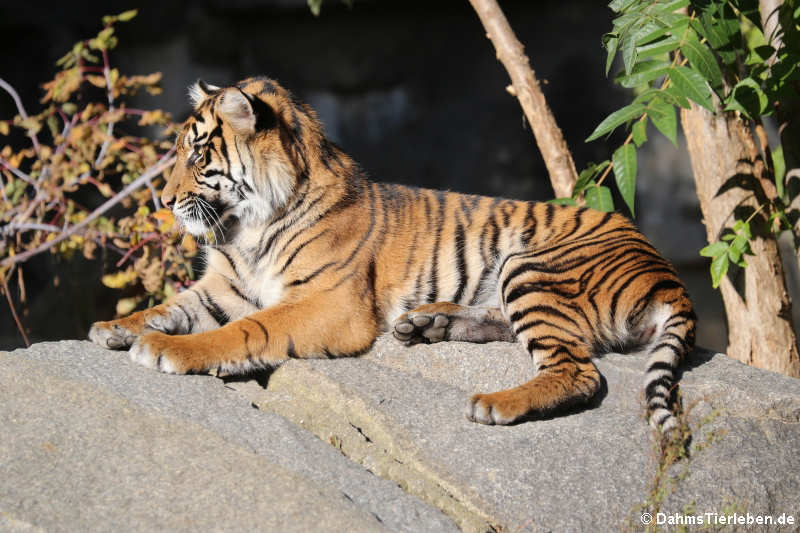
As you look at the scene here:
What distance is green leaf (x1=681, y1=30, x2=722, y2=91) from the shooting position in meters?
3.37

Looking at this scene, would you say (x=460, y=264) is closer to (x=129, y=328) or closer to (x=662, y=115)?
(x=662, y=115)

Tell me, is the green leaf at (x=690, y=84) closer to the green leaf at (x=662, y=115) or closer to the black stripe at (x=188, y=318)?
the green leaf at (x=662, y=115)

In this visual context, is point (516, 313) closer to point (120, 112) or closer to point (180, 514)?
point (180, 514)

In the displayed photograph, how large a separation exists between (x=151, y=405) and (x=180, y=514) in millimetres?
673

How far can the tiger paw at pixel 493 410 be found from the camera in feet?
9.99

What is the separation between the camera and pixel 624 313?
11.6 feet

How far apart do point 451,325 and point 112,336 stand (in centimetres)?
145

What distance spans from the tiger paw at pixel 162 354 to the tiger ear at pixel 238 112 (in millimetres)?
1000

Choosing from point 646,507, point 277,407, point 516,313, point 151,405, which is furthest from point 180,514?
point 516,313

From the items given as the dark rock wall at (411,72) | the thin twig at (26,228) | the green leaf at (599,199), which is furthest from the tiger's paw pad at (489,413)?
the dark rock wall at (411,72)

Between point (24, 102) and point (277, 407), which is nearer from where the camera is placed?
point (277, 407)

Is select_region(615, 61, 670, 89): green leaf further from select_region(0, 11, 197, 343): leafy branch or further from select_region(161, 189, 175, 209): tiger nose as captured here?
select_region(0, 11, 197, 343): leafy branch

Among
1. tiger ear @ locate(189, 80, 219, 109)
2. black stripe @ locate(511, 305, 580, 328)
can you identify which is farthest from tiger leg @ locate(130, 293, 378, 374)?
tiger ear @ locate(189, 80, 219, 109)

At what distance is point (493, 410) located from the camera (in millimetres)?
3049
